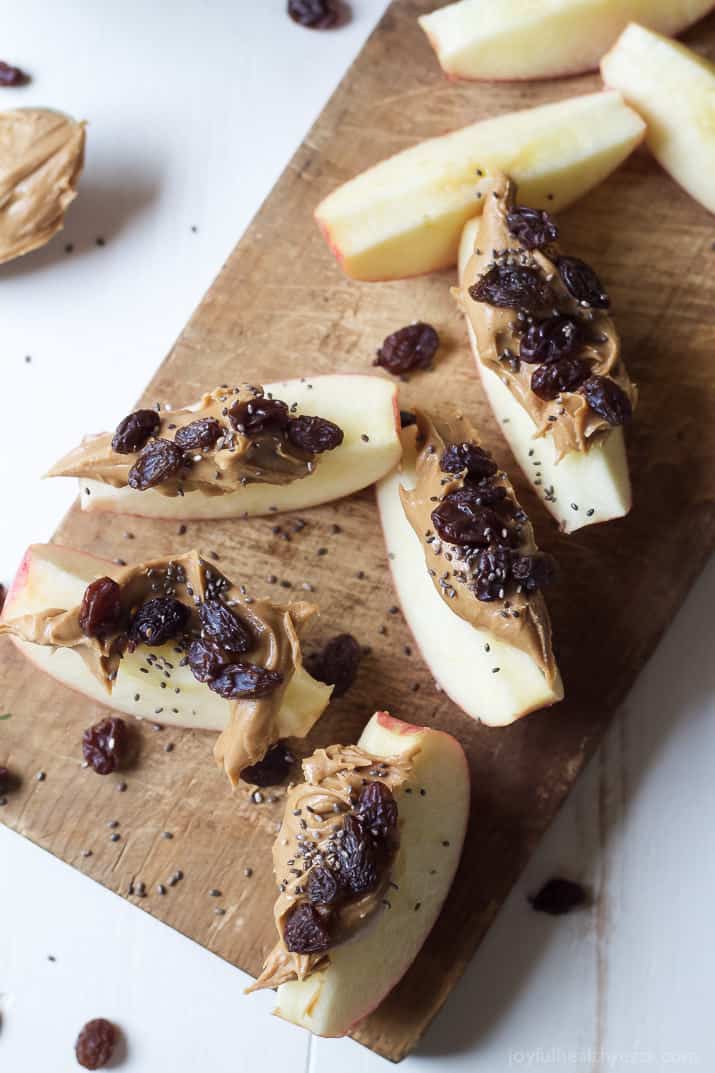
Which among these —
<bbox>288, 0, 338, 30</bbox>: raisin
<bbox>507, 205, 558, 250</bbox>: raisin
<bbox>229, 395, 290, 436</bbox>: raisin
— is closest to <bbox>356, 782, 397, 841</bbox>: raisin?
<bbox>229, 395, 290, 436</bbox>: raisin

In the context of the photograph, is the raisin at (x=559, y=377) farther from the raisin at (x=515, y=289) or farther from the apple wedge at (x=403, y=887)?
the apple wedge at (x=403, y=887)

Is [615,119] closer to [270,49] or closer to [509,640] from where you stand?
[270,49]

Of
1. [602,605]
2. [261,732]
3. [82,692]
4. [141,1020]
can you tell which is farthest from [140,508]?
[141,1020]

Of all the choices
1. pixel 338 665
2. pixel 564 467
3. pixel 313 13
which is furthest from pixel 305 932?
pixel 313 13

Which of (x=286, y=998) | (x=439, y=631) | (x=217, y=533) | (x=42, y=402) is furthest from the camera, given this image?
(x=42, y=402)

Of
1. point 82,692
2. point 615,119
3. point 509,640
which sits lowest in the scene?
point 82,692

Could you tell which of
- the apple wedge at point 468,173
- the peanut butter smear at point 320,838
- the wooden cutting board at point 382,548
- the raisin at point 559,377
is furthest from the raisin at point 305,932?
the apple wedge at point 468,173

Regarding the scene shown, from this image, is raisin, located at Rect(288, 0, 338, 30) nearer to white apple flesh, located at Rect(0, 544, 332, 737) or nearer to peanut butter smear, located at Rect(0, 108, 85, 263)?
peanut butter smear, located at Rect(0, 108, 85, 263)
